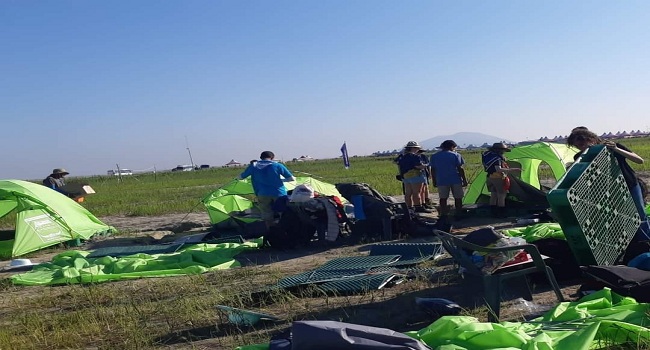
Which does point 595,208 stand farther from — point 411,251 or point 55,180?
point 55,180

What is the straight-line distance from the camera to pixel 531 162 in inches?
489

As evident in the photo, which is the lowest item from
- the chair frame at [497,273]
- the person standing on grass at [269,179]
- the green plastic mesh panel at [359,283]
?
the green plastic mesh panel at [359,283]

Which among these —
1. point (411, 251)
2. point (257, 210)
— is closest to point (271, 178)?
point (257, 210)

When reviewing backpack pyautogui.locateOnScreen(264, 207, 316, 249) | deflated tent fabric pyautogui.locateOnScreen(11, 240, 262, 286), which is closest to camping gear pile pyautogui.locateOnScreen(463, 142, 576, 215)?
backpack pyautogui.locateOnScreen(264, 207, 316, 249)

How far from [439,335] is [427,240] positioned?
17.8ft

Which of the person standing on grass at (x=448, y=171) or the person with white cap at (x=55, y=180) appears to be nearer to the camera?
the person standing on grass at (x=448, y=171)

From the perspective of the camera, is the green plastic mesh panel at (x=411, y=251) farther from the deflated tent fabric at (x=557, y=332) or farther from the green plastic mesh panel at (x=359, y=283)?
the deflated tent fabric at (x=557, y=332)

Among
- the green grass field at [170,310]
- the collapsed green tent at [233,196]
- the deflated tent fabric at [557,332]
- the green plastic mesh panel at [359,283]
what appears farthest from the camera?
the collapsed green tent at [233,196]

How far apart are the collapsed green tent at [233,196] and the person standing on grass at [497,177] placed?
119 inches

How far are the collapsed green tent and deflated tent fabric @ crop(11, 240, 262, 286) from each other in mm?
3221

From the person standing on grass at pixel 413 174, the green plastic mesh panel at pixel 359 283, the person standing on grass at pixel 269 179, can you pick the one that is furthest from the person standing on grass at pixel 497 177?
the green plastic mesh panel at pixel 359 283

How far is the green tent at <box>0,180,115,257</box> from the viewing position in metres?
10.9

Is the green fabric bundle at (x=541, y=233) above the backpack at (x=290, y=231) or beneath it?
beneath

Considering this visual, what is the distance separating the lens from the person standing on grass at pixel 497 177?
1097cm
